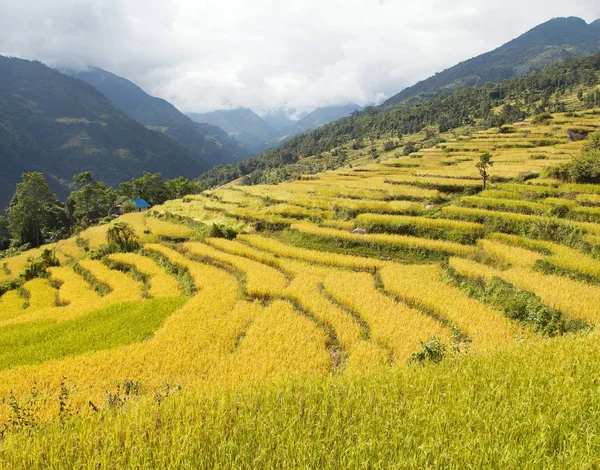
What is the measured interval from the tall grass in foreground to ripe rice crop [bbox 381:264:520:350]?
3733mm

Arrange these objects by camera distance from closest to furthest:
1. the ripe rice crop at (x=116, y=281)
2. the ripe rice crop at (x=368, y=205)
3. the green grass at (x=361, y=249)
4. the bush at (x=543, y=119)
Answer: the ripe rice crop at (x=116, y=281) < the green grass at (x=361, y=249) < the ripe rice crop at (x=368, y=205) < the bush at (x=543, y=119)

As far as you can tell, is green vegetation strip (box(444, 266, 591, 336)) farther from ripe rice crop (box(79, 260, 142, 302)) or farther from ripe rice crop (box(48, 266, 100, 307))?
ripe rice crop (box(48, 266, 100, 307))

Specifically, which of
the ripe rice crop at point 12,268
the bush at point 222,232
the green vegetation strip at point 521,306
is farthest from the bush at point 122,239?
the green vegetation strip at point 521,306

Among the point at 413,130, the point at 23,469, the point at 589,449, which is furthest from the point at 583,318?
the point at 413,130

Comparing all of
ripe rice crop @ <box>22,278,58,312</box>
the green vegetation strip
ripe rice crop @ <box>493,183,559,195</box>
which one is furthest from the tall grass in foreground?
ripe rice crop @ <box>493,183,559,195</box>

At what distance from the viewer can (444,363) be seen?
6441 mm

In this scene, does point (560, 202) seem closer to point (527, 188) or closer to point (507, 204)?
point (507, 204)

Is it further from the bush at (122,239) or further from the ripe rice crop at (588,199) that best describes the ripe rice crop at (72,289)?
the ripe rice crop at (588,199)

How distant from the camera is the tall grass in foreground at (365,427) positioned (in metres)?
3.68

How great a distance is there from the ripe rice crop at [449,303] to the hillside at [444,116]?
84.1 meters

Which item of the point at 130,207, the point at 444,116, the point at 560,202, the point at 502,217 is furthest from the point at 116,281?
the point at 444,116

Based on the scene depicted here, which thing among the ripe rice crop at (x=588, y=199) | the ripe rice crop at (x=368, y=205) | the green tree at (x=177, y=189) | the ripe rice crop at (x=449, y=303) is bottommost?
the ripe rice crop at (x=449, y=303)

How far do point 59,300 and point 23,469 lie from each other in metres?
21.0

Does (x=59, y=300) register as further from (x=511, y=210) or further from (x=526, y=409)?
(x=511, y=210)
